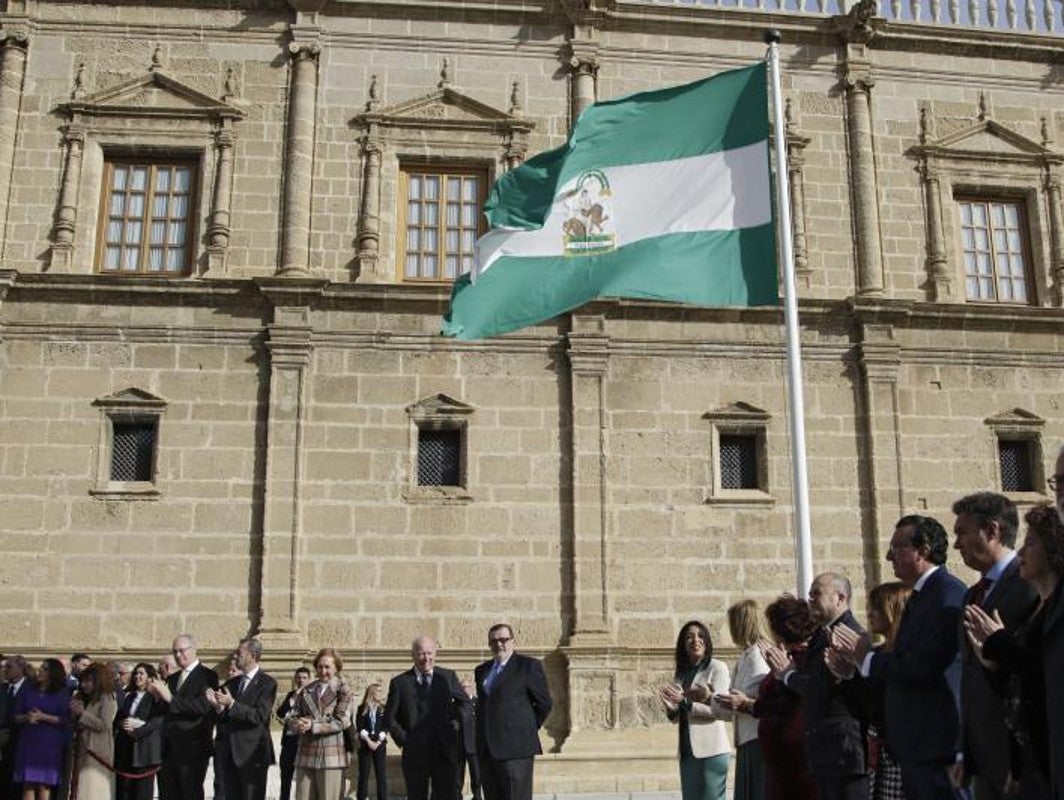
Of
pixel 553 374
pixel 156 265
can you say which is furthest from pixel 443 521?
pixel 156 265

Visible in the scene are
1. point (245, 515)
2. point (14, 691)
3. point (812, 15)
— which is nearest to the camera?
point (14, 691)

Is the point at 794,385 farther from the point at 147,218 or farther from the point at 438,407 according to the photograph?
the point at 147,218

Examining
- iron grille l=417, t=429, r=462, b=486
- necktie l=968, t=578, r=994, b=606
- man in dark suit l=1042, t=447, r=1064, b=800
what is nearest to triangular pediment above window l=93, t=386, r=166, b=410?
iron grille l=417, t=429, r=462, b=486

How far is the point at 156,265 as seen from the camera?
599 inches

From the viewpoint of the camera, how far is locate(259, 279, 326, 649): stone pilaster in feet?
45.3

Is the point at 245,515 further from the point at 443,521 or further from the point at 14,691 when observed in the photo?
the point at 14,691

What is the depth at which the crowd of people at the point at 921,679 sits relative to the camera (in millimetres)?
4305

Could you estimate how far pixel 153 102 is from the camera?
1556cm

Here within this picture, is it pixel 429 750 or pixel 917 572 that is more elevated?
pixel 917 572

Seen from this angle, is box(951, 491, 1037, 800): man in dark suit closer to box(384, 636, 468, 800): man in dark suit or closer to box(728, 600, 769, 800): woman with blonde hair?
box(728, 600, 769, 800): woman with blonde hair

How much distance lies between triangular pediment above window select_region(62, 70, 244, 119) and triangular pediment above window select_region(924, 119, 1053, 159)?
1036cm

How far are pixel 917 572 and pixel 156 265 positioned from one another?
12237 mm

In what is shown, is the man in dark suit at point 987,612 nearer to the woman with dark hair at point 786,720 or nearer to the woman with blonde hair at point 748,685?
the woman with dark hair at point 786,720

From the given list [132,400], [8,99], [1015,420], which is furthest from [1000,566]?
[8,99]
